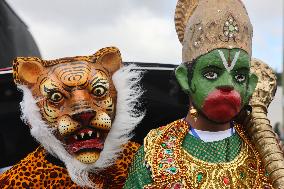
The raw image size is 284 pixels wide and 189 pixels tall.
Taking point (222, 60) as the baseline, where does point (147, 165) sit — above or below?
below

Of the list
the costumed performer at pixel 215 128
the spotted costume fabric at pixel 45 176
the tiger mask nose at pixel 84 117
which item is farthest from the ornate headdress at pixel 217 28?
the spotted costume fabric at pixel 45 176

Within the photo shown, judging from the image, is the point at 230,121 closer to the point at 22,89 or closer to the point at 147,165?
the point at 147,165

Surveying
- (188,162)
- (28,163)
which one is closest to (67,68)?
(28,163)

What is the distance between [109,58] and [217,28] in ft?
2.00

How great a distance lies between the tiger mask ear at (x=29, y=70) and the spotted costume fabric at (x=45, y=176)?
39 centimetres

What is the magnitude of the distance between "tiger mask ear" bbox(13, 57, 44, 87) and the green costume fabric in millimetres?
657

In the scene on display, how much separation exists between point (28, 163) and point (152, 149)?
2.20 ft

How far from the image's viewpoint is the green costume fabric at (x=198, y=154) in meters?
2.75

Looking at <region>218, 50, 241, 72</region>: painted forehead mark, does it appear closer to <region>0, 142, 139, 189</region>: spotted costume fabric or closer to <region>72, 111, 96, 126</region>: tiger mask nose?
<region>72, 111, 96, 126</region>: tiger mask nose

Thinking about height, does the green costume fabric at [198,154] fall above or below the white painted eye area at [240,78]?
below

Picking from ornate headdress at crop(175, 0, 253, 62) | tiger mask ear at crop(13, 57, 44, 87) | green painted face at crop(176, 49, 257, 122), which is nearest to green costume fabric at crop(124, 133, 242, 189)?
green painted face at crop(176, 49, 257, 122)

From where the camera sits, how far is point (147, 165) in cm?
275

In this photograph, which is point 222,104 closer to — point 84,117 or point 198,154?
point 198,154

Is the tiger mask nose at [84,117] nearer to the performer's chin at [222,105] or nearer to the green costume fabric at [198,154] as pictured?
the green costume fabric at [198,154]
